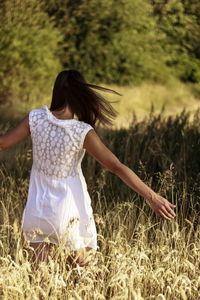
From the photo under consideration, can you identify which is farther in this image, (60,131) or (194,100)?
(194,100)

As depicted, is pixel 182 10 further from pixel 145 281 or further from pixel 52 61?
pixel 145 281

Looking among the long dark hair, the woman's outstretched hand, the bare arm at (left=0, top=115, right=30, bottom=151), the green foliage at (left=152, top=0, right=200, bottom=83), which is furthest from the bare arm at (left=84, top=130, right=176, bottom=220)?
the green foliage at (left=152, top=0, right=200, bottom=83)

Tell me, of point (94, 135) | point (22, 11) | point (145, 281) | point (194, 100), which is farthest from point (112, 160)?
point (194, 100)

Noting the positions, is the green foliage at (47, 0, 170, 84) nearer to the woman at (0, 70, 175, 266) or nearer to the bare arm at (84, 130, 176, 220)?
the woman at (0, 70, 175, 266)

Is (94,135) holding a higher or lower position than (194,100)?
higher

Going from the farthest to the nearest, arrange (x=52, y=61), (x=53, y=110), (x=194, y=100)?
1. (x=194, y=100)
2. (x=52, y=61)
3. (x=53, y=110)

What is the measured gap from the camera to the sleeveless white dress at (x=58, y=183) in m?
2.53

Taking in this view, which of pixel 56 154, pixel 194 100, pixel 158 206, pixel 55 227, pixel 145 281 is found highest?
pixel 56 154

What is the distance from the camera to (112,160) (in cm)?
248

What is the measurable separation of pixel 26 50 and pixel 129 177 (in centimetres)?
1052

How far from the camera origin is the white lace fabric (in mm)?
2516

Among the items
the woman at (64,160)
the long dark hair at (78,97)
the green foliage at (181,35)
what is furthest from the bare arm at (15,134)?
the green foliage at (181,35)

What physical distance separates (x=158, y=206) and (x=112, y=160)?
292 mm

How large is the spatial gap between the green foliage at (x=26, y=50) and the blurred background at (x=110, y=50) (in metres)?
0.02
